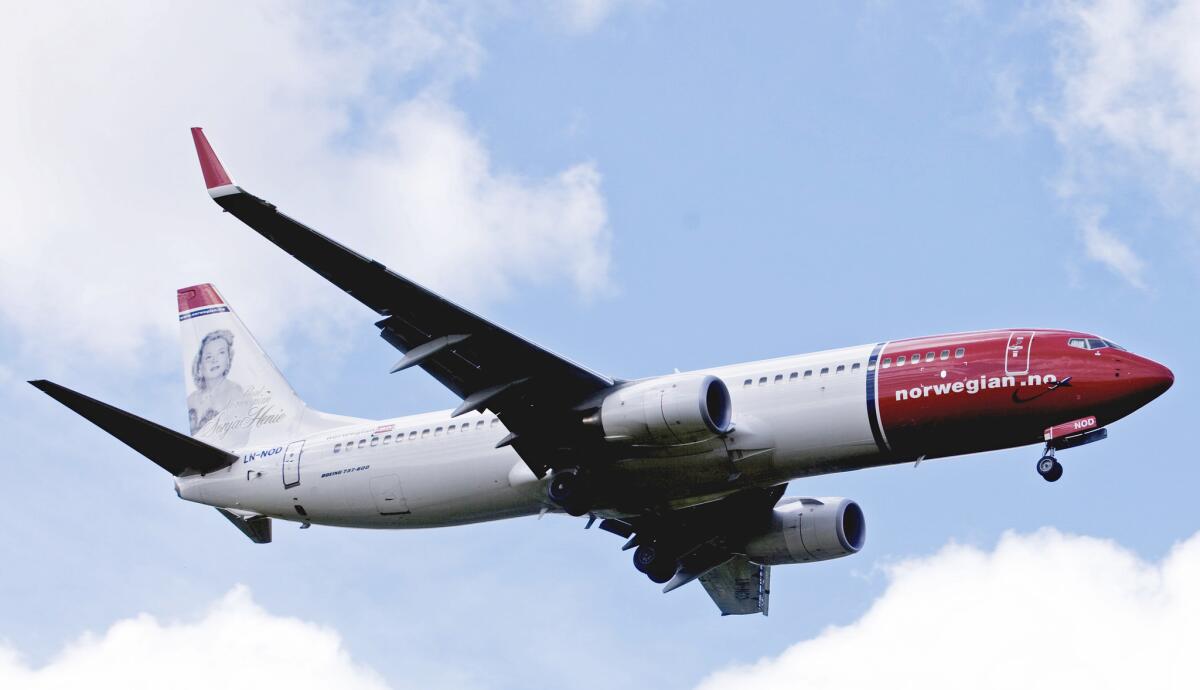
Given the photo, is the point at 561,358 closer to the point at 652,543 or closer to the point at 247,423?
the point at 652,543

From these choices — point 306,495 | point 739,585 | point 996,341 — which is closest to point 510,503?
point 306,495

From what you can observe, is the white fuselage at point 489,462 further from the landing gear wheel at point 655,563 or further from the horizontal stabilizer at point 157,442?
the landing gear wheel at point 655,563

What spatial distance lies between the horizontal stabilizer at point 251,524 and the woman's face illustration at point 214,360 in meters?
5.68

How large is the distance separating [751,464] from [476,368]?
6.33m

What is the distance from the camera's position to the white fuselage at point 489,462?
1299 inches

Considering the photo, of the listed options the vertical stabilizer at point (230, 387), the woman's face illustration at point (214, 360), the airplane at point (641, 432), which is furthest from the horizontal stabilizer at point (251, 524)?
the woman's face illustration at point (214, 360)

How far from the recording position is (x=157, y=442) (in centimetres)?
3984

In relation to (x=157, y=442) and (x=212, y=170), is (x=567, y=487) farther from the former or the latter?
(x=157, y=442)

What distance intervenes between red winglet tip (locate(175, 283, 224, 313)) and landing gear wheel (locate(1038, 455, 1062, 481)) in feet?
81.9

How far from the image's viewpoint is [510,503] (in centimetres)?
3650

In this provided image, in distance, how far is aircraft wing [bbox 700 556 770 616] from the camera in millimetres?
42312

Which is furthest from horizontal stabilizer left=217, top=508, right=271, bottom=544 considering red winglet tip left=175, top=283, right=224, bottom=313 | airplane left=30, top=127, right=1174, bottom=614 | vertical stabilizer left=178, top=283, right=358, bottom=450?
red winglet tip left=175, top=283, right=224, bottom=313

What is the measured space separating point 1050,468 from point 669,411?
25.7ft

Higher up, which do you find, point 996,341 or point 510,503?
point 996,341
